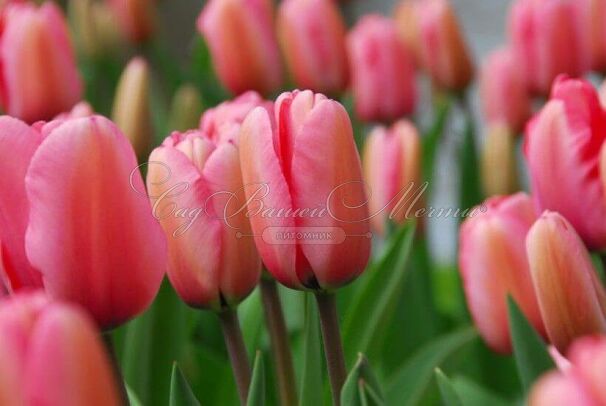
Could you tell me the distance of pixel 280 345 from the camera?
1.77 feet

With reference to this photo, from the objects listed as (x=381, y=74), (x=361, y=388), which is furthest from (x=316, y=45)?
(x=361, y=388)

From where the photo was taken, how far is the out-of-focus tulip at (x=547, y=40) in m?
0.85

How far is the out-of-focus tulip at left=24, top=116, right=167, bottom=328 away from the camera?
1.28 ft

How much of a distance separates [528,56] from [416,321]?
0.24 m

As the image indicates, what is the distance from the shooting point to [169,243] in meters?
0.46

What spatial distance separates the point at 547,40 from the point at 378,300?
325 mm

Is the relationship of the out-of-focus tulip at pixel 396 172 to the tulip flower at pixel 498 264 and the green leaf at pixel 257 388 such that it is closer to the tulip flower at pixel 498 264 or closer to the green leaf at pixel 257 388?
the tulip flower at pixel 498 264

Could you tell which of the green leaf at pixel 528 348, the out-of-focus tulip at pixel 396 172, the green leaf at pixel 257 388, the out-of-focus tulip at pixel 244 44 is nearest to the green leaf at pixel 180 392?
the green leaf at pixel 257 388

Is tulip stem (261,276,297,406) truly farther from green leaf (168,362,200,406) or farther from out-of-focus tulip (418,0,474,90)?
out-of-focus tulip (418,0,474,90)

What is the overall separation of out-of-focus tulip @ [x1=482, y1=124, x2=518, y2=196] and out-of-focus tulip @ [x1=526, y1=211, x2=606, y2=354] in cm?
46

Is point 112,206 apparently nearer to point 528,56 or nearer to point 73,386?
point 73,386

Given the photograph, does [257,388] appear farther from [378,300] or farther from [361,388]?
[378,300]

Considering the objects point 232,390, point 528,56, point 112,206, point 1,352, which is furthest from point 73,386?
point 528,56

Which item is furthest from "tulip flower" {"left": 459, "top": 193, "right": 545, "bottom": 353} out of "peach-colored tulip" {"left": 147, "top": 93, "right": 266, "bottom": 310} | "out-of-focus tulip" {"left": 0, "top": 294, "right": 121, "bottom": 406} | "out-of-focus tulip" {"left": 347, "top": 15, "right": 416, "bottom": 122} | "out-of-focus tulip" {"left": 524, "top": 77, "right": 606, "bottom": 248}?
"out-of-focus tulip" {"left": 347, "top": 15, "right": 416, "bottom": 122}
